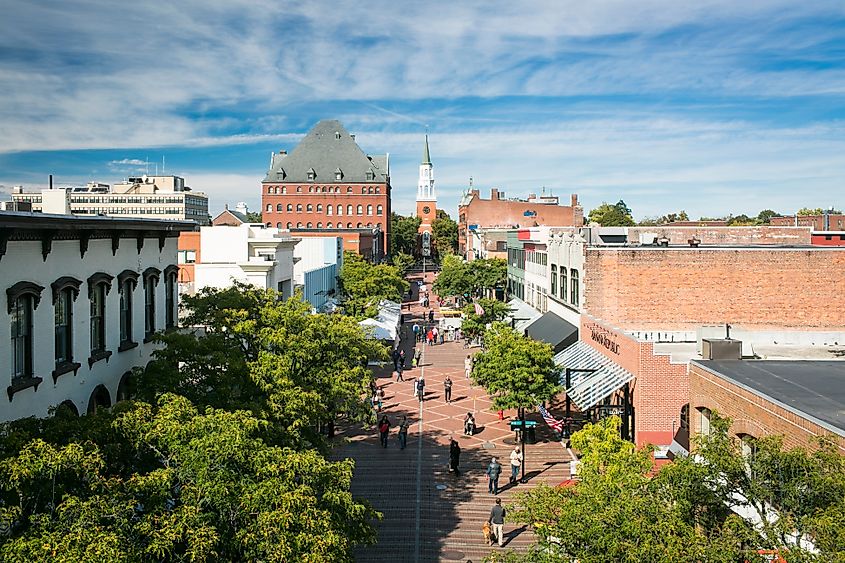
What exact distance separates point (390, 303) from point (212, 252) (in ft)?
96.7

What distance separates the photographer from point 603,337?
1357 inches

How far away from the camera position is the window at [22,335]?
15906 mm

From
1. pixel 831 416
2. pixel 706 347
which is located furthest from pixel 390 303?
pixel 831 416

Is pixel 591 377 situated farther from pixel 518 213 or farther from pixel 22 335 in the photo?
pixel 518 213

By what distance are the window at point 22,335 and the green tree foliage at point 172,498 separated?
3.72 m

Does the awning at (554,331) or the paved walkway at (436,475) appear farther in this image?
the awning at (554,331)

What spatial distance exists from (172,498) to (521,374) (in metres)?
A: 21.3

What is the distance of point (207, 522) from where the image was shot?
11320mm

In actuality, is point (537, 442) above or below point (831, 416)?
below

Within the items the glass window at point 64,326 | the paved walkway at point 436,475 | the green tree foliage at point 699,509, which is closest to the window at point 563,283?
the paved walkway at point 436,475

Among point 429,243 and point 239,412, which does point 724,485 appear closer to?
point 239,412

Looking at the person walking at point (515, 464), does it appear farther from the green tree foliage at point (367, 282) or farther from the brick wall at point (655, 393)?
the green tree foliage at point (367, 282)

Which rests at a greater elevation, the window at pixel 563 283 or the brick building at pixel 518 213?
the brick building at pixel 518 213

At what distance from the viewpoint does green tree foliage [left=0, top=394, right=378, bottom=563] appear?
33.7 feet
